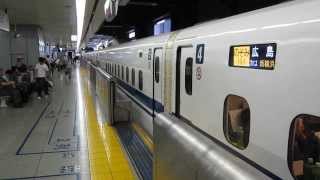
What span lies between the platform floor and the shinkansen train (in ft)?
7.62

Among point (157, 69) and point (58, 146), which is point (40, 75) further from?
point (157, 69)

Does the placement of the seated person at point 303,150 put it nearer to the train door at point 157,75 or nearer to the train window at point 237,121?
the train window at point 237,121

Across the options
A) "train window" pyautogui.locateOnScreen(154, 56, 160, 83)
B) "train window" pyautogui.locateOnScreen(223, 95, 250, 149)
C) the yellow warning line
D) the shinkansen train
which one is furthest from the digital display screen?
the yellow warning line

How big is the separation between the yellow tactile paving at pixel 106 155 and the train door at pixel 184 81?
158cm

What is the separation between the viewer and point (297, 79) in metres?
2.20

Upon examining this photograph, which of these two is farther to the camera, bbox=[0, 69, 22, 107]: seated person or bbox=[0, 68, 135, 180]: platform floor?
bbox=[0, 69, 22, 107]: seated person

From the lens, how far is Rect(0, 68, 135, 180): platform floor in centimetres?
575

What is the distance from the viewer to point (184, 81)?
14.8 ft

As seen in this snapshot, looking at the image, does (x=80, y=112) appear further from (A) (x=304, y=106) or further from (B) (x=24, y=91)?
(A) (x=304, y=106)

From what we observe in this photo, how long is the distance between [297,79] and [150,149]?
4.82 metres

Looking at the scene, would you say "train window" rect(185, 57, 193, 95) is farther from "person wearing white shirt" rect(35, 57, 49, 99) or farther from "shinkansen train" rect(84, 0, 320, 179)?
"person wearing white shirt" rect(35, 57, 49, 99)

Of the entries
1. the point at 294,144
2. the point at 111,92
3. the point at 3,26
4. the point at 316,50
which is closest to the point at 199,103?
the point at 294,144

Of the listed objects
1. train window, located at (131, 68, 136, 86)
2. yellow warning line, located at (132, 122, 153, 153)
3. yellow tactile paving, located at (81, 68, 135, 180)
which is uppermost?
train window, located at (131, 68, 136, 86)

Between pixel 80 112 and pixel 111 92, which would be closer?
pixel 111 92
